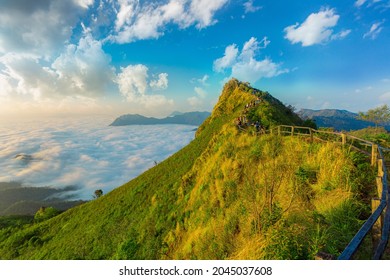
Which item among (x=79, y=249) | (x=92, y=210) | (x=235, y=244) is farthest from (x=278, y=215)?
(x=92, y=210)

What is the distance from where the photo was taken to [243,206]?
11.2 meters

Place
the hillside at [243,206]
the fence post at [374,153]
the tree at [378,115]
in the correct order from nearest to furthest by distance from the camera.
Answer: the hillside at [243,206]
the fence post at [374,153]
the tree at [378,115]

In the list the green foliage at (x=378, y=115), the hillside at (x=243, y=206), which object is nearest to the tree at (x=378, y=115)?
the green foliage at (x=378, y=115)

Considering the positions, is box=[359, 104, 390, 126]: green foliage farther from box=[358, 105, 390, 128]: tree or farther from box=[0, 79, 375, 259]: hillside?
box=[0, 79, 375, 259]: hillside

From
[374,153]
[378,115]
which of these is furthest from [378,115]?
[374,153]

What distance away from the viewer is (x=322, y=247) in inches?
261

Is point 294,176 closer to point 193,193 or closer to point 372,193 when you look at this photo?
point 372,193

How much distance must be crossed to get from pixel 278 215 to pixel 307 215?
3.35 feet

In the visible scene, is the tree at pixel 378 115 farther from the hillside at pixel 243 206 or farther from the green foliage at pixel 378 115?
the hillside at pixel 243 206

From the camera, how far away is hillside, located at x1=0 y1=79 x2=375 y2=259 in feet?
24.4

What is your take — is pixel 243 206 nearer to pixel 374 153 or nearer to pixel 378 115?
pixel 374 153

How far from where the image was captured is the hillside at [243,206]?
7449mm

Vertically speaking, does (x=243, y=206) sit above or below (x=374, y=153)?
below

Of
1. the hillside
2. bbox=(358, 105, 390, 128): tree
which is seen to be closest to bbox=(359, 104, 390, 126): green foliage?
bbox=(358, 105, 390, 128): tree
